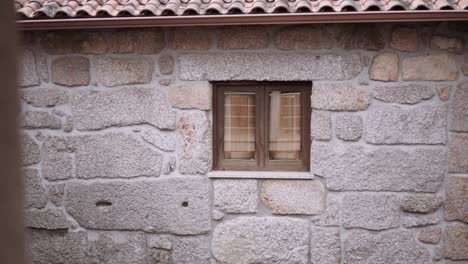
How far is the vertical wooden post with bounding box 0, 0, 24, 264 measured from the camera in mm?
838

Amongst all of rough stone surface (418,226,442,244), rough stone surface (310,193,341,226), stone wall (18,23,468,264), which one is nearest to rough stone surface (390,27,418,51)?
stone wall (18,23,468,264)

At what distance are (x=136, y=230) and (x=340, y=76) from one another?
6.55 feet

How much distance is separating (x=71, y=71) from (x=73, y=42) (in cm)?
23

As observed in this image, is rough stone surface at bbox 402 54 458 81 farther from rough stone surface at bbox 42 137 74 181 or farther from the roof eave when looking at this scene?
rough stone surface at bbox 42 137 74 181

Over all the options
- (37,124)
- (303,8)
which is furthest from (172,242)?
(303,8)

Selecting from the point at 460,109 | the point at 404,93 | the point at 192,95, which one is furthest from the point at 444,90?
the point at 192,95

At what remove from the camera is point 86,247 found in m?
3.94

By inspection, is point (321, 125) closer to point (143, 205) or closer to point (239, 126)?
point (239, 126)

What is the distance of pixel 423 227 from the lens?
366 cm

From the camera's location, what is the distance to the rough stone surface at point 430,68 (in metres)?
3.57

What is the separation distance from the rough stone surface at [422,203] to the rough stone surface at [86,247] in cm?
207

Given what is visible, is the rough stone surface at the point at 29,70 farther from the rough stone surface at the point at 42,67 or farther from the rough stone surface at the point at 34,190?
the rough stone surface at the point at 34,190

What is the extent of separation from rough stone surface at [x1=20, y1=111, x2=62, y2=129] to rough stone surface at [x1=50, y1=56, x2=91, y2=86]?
11.2 inches

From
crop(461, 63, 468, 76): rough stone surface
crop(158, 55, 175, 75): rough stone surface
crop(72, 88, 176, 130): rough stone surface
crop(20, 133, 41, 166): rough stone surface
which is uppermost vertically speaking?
crop(158, 55, 175, 75): rough stone surface
